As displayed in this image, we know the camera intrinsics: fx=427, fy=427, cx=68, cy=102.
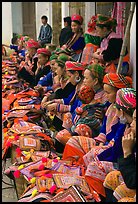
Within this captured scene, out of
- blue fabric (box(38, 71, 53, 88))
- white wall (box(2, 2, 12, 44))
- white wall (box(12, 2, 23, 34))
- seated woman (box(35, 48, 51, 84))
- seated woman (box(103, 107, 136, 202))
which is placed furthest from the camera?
white wall (box(12, 2, 23, 34))

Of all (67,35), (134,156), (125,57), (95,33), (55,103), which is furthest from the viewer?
(67,35)

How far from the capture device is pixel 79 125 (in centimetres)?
376

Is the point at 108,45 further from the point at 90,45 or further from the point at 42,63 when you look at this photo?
the point at 42,63

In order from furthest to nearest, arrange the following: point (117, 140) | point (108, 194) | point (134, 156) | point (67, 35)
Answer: point (67, 35) → point (117, 140) → point (108, 194) → point (134, 156)

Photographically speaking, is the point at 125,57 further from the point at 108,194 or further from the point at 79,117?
the point at 108,194

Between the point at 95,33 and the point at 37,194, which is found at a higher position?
the point at 95,33

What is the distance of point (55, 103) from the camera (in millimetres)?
4699

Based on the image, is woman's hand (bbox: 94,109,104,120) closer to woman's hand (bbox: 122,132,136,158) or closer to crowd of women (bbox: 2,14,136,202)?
crowd of women (bbox: 2,14,136,202)

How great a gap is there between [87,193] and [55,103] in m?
2.06

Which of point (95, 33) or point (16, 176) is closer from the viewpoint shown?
point (16, 176)

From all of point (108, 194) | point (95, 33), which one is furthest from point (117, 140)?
point (95, 33)

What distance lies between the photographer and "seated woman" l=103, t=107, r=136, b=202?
7.75ft

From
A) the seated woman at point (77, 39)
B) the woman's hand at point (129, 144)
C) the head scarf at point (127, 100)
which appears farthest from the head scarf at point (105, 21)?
the woman's hand at point (129, 144)

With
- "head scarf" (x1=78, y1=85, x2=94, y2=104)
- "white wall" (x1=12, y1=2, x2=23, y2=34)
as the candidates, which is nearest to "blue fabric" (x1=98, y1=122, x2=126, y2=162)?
"head scarf" (x1=78, y1=85, x2=94, y2=104)
